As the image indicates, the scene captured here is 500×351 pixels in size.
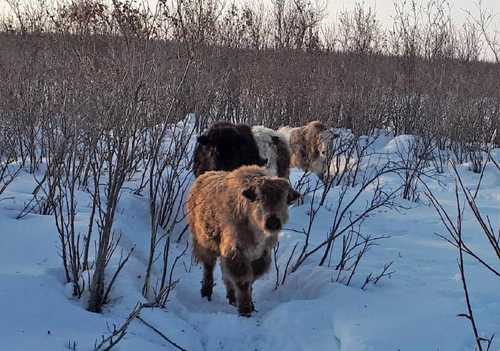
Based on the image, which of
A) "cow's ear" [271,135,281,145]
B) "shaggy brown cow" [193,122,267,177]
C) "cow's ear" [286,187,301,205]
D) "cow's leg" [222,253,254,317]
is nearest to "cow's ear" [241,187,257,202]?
"cow's ear" [286,187,301,205]

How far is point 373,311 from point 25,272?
2.62 meters

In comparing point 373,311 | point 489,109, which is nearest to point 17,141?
point 373,311

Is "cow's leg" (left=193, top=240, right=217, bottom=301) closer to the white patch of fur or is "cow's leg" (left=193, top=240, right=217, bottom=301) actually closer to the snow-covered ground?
the snow-covered ground

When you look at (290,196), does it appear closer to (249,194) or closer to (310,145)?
(249,194)

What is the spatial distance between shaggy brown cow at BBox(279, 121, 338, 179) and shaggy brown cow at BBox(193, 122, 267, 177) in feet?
12.9

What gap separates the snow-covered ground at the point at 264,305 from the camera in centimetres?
387

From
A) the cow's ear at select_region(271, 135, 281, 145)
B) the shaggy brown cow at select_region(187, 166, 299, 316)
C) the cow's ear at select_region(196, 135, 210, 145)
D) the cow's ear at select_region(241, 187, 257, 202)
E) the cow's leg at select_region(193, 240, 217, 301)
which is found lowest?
the cow's leg at select_region(193, 240, 217, 301)

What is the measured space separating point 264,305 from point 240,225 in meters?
0.82

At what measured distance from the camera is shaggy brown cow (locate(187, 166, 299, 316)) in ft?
15.1

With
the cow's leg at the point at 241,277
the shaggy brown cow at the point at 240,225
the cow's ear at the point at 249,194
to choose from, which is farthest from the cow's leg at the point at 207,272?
the cow's ear at the point at 249,194

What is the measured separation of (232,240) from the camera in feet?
15.9

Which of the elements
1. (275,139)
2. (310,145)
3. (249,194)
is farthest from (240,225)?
(310,145)

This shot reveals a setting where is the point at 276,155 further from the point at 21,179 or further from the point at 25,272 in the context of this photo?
the point at 25,272

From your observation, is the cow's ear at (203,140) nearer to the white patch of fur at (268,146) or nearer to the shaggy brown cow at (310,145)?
→ the white patch of fur at (268,146)
